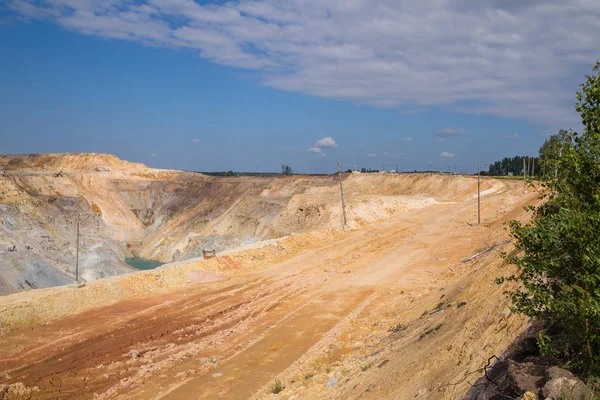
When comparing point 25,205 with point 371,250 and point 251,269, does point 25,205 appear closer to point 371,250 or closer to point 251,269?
point 251,269

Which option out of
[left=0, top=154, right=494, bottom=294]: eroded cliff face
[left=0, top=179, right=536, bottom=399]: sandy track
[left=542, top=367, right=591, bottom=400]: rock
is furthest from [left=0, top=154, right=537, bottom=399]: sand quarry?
[left=542, top=367, right=591, bottom=400]: rock

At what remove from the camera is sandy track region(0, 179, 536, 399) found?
11.8 meters

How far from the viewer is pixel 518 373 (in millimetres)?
5516

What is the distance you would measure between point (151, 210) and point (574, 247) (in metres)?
71.1

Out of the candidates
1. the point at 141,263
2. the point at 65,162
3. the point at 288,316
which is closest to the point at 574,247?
the point at 288,316

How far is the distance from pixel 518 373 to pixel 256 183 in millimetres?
64282

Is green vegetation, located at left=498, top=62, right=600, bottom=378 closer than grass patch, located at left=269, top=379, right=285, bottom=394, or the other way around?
green vegetation, located at left=498, top=62, right=600, bottom=378

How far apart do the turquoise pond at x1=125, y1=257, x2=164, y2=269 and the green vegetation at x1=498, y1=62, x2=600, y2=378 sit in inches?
1936

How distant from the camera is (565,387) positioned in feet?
15.8

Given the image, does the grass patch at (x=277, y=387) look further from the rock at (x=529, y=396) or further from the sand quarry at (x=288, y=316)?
the rock at (x=529, y=396)

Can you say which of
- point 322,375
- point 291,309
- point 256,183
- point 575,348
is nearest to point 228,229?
point 256,183

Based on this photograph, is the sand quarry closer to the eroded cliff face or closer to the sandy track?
Result: the sandy track

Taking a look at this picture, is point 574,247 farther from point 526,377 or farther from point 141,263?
point 141,263

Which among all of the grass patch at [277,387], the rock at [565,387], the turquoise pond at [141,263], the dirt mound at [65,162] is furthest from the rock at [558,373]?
the dirt mound at [65,162]
